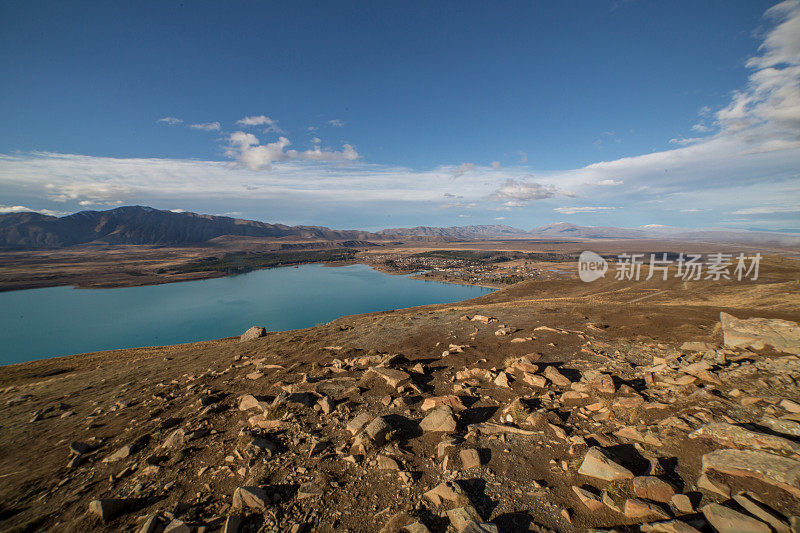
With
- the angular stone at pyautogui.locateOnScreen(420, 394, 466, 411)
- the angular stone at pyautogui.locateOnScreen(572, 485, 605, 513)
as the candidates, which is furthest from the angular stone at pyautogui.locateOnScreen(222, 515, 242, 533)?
the angular stone at pyautogui.locateOnScreen(572, 485, 605, 513)

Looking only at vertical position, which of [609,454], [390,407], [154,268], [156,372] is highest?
[609,454]

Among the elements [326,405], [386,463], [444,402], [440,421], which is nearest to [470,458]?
[440,421]

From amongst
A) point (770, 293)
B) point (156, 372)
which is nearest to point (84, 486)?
point (156, 372)

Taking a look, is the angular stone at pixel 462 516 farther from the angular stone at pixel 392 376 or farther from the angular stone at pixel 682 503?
the angular stone at pixel 392 376

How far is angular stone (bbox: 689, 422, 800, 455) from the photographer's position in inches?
211

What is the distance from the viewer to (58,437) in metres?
8.63

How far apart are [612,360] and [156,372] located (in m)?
20.4

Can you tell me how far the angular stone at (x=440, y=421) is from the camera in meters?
7.21

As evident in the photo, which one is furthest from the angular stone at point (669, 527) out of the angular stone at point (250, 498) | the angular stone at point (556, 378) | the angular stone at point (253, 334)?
the angular stone at point (253, 334)

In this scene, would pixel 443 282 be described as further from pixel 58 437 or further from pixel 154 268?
pixel 154 268

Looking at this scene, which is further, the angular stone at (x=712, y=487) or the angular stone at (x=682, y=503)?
the angular stone at (x=712, y=487)

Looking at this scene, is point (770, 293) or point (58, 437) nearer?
point (58, 437)

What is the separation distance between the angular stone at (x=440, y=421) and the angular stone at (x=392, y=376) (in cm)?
227

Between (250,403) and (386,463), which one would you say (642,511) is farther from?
(250,403)
